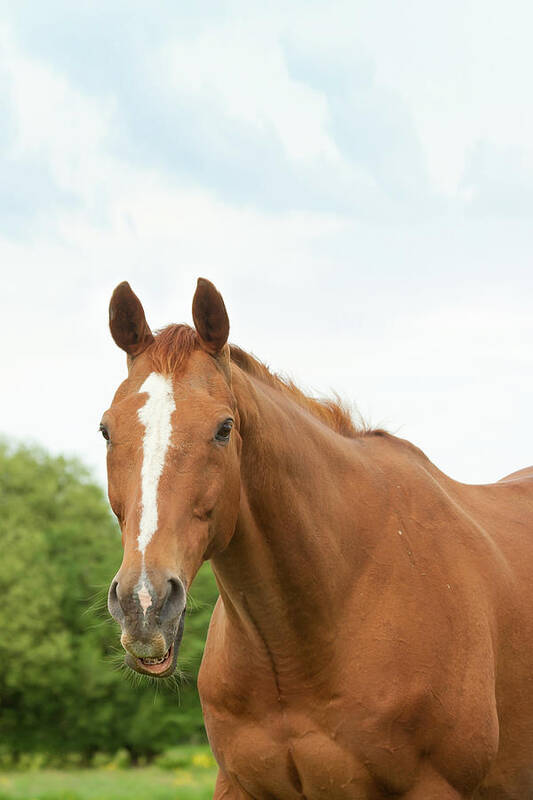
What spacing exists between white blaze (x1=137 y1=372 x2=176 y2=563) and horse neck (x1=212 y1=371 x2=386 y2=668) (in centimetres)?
46

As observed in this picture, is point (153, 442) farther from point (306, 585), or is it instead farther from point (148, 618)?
point (306, 585)

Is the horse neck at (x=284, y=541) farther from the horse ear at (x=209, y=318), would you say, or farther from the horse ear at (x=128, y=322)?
the horse ear at (x=128, y=322)

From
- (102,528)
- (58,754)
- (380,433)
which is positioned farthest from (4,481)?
(380,433)

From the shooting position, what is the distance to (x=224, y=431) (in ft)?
12.6

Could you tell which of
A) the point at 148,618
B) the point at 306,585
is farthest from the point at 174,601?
the point at 306,585

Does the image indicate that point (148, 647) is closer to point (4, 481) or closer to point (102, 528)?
point (102, 528)

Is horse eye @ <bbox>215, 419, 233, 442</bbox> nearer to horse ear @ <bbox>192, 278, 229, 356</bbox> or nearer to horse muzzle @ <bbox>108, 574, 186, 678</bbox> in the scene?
horse ear @ <bbox>192, 278, 229, 356</bbox>

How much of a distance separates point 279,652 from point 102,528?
1551 inches

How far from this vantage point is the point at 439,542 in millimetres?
4949

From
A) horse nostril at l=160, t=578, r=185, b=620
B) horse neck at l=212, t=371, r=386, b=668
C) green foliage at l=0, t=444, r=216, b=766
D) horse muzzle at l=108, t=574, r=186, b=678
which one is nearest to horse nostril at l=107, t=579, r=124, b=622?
horse muzzle at l=108, t=574, r=186, b=678

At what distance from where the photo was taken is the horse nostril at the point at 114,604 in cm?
340

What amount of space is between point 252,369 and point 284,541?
34.5 inches

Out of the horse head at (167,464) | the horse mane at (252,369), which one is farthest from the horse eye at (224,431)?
the horse mane at (252,369)

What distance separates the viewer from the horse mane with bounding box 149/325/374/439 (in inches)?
158
